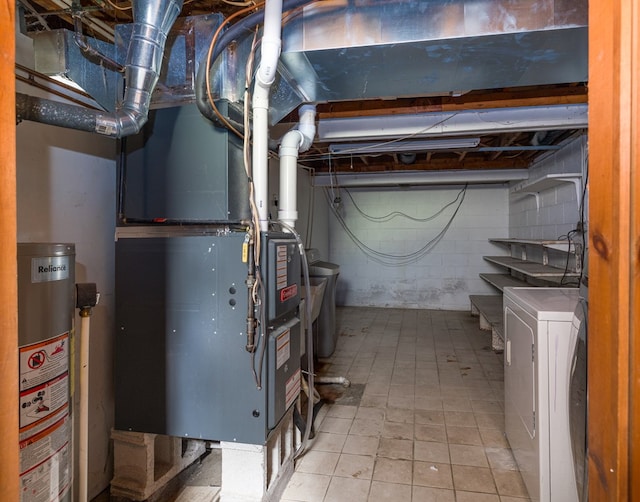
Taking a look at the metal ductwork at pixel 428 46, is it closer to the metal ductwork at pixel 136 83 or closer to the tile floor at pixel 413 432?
the metal ductwork at pixel 136 83

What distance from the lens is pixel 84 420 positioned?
129 cm

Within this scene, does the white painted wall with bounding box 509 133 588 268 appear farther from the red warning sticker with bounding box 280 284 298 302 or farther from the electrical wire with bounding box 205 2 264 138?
the electrical wire with bounding box 205 2 264 138

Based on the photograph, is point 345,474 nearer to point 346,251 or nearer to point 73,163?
point 73,163

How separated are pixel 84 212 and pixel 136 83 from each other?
2.46 feet

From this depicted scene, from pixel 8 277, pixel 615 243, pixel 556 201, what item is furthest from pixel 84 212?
pixel 556 201

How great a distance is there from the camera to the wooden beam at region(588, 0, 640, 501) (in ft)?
1.70

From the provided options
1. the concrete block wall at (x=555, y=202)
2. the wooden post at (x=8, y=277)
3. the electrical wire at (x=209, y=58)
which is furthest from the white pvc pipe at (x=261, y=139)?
the concrete block wall at (x=555, y=202)

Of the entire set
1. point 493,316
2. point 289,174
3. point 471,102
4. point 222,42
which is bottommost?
point 493,316

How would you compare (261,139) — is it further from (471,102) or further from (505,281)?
(505,281)

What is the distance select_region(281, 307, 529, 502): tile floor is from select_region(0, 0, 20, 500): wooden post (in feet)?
5.69

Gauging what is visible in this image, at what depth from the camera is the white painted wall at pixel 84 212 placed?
158cm

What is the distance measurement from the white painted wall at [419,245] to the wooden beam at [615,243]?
6219 mm

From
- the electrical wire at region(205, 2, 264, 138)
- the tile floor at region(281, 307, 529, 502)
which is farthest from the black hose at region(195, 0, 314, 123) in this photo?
the tile floor at region(281, 307, 529, 502)

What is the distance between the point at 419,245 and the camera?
6668 mm
